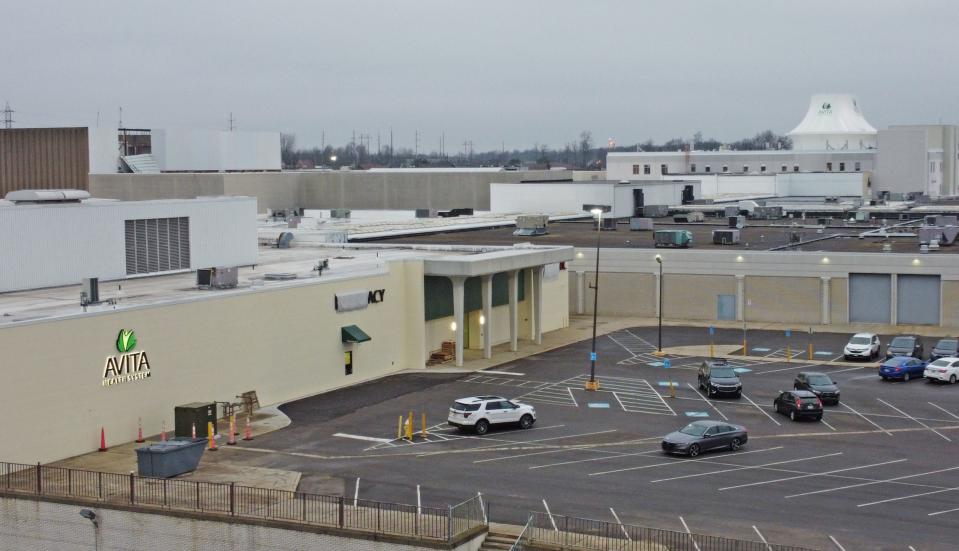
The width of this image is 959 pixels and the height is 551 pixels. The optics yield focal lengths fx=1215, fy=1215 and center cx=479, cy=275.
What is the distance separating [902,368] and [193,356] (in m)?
29.0

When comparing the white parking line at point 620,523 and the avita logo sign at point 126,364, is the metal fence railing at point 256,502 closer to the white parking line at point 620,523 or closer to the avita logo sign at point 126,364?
the white parking line at point 620,523

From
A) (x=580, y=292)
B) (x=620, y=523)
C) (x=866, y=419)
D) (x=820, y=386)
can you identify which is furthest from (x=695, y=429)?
(x=580, y=292)

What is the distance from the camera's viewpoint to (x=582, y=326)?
2758 inches

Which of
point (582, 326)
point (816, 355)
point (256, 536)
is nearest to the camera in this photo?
point (256, 536)

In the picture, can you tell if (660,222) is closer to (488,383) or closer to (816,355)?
(816,355)

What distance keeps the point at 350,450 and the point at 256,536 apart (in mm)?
9970

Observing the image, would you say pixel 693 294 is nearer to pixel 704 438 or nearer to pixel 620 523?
pixel 704 438

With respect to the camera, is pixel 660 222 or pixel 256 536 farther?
pixel 660 222

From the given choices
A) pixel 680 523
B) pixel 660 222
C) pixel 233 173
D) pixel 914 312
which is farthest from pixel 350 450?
pixel 233 173

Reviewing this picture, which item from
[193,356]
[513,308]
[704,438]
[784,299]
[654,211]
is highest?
[654,211]

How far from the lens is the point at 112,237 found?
161 feet

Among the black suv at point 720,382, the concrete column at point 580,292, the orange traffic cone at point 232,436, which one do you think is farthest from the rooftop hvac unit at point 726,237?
the orange traffic cone at point 232,436

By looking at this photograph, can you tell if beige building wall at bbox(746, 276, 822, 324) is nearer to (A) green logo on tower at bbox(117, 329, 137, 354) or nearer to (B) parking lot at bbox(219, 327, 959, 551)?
(B) parking lot at bbox(219, 327, 959, 551)

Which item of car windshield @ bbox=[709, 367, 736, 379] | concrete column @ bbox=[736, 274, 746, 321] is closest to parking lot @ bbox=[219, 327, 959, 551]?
car windshield @ bbox=[709, 367, 736, 379]
